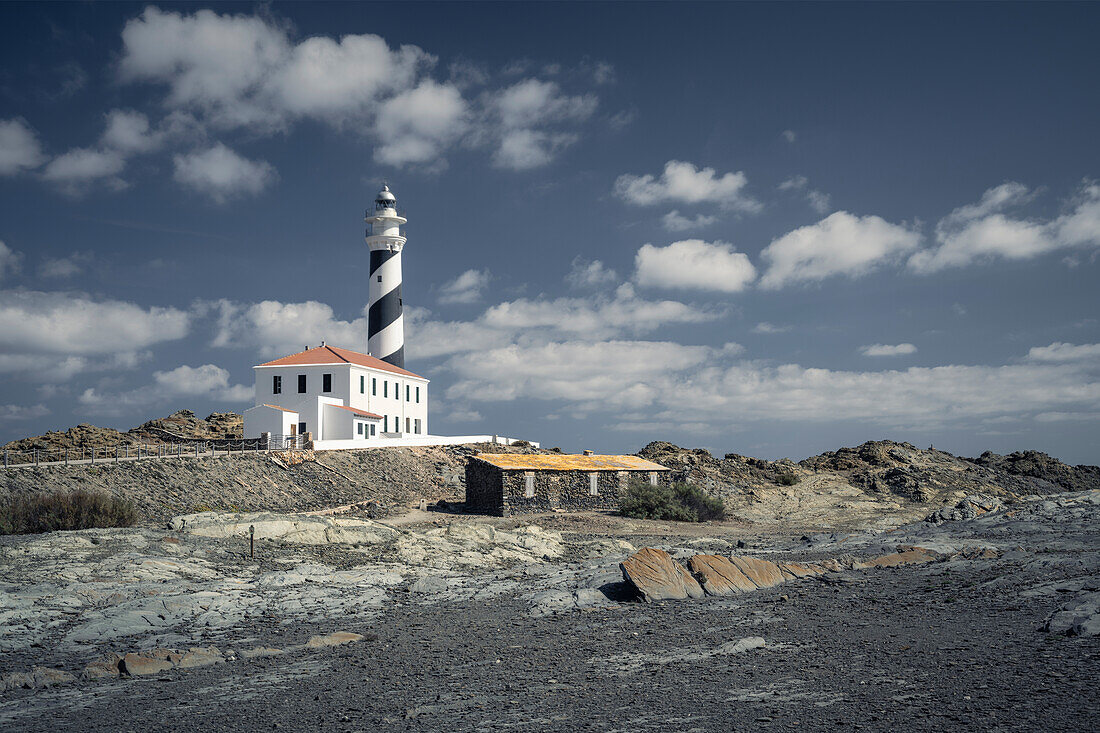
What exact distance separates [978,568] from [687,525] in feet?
61.9

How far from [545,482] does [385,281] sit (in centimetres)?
2787

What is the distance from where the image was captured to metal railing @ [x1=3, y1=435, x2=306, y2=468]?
106 feet

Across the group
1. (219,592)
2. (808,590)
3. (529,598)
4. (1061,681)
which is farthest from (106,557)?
(1061,681)

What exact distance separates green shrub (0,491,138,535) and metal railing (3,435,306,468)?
343 inches

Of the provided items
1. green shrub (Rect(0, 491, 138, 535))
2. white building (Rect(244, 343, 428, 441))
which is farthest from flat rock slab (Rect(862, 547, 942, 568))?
white building (Rect(244, 343, 428, 441))

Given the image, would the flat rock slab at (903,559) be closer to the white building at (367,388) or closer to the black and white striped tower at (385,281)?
the white building at (367,388)

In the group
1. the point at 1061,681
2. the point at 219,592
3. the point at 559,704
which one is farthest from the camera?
the point at 219,592

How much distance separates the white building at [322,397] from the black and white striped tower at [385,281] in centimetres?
334

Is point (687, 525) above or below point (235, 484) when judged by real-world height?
below

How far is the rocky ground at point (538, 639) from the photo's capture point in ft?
25.1

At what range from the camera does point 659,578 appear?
45.3ft

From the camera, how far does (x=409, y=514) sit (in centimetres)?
3372

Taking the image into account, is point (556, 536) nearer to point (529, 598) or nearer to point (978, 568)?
point (529, 598)

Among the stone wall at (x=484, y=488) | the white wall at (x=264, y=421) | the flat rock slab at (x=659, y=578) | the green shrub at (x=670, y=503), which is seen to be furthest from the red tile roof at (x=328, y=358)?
the flat rock slab at (x=659, y=578)
